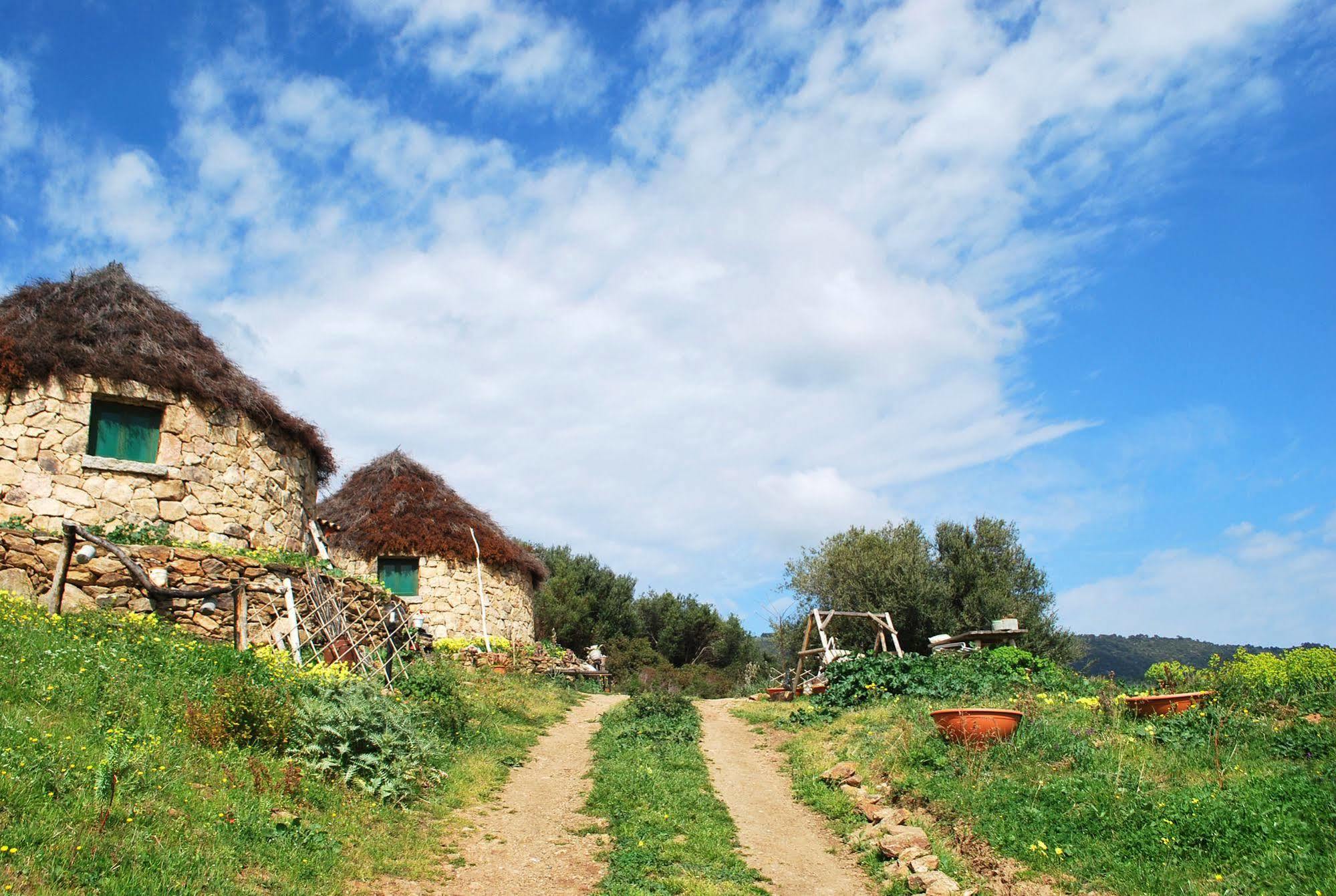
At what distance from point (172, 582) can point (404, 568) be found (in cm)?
→ 992

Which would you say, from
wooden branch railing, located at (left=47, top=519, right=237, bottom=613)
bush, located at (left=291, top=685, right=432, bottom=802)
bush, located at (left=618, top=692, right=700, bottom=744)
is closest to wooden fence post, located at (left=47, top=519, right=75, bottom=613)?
wooden branch railing, located at (left=47, top=519, right=237, bottom=613)

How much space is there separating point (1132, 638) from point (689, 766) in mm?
54406

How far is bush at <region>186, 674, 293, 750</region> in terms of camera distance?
A: 7273 mm

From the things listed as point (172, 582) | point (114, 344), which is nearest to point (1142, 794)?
point (172, 582)

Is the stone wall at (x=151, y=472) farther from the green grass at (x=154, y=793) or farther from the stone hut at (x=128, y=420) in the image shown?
the green grass at (x=154, y=793)

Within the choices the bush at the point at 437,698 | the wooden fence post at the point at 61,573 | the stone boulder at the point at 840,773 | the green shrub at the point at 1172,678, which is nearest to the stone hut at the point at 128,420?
the wooden fence post at the point at 61,573

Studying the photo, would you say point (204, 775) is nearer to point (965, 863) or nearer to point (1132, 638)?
point (965, 863)

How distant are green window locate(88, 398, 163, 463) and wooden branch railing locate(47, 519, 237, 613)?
2.21 metres

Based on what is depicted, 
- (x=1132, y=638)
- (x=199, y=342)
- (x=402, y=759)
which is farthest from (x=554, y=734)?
(x=1132, y=638)

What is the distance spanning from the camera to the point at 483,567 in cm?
2227

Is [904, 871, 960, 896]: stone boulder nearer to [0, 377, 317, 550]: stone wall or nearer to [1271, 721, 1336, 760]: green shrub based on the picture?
[1271, 721, 1336, 760]: green shrub

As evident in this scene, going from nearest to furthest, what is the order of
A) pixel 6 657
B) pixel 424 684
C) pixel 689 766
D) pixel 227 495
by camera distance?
pixel 6 657 → pixel 689 766 → pixel 424 684 → pixel 227 495

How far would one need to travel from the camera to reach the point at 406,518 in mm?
21750

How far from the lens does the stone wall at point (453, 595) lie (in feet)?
69.4
